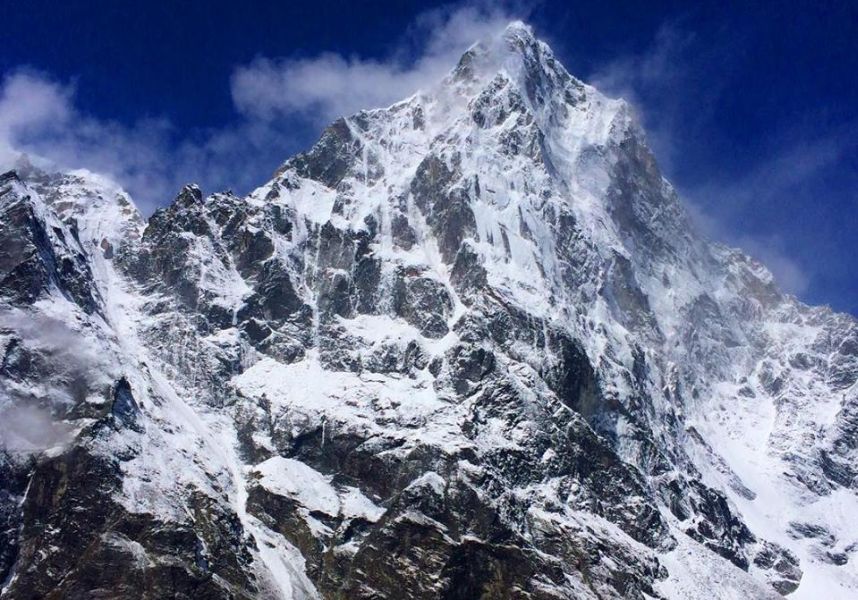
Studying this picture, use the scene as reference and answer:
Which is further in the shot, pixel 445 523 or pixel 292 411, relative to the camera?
pixel 292 411

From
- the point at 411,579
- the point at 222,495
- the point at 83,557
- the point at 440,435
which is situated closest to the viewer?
the point at 83,557

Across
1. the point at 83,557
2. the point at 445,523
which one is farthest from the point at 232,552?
the point at 445,523

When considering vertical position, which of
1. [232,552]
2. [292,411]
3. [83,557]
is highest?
[292,411]

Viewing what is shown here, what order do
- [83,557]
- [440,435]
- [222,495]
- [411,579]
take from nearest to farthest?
[83,557] < [411,579] < [222,495] < [440,435]

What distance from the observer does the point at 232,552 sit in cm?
16200

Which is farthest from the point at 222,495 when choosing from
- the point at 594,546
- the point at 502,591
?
the point at 594,546

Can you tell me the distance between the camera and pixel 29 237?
188375 mm

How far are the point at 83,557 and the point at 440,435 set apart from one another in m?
66.0

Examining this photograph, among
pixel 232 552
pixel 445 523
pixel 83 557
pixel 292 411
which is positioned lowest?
pixel 83 557

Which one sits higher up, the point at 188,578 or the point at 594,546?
the point at 594,546

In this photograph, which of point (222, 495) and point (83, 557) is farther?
point (222, 495)

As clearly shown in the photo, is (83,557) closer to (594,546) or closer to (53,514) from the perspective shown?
(53,514)

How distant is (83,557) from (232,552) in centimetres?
2314

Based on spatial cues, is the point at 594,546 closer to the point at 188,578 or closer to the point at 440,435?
the point at 440,435
